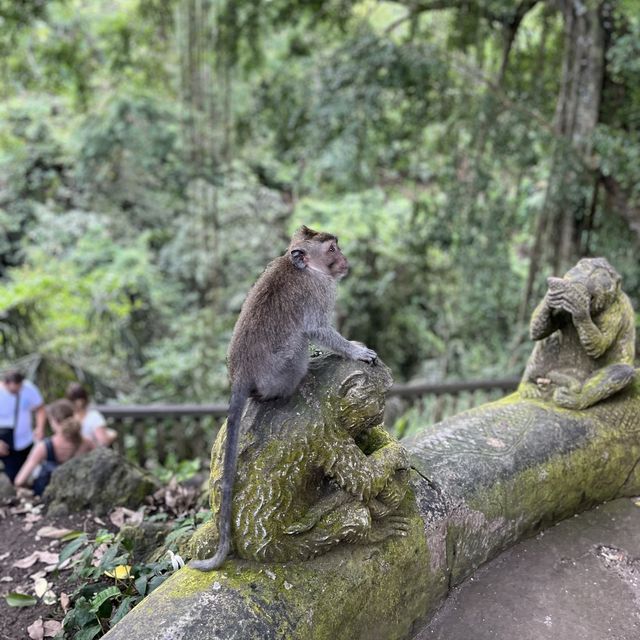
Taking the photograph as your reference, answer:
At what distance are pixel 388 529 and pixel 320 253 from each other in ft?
3.21

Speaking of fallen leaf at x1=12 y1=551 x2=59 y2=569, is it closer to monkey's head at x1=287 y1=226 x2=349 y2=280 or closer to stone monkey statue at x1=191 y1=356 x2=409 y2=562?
stone monkey statue at x1=191 y1=356 x2=409 y2=562

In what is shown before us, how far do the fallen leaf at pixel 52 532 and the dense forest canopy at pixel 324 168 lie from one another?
8.67 feet

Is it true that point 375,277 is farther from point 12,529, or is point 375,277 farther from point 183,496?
point 12,529

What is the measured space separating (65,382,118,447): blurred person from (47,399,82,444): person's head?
18cm

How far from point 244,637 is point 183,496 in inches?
70.7

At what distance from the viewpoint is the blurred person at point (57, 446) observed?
3723 millimetres

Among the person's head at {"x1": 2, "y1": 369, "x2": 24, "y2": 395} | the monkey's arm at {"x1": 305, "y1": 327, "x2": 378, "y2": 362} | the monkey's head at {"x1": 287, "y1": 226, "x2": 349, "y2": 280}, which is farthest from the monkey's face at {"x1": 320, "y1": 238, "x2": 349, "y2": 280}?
the person's head at {"x1": 2, "y1": 369, "x2": 24, "y2": 395}

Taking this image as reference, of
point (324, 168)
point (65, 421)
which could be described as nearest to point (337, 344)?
point (65, 421)

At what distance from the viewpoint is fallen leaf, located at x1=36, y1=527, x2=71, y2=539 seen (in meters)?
2.98

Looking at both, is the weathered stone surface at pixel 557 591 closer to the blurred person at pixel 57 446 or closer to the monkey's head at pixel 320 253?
the monkey's head at pixel 320 253

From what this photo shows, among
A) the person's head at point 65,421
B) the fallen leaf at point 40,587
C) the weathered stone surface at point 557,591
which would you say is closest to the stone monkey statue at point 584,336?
the weathered stone surface at point 557,591

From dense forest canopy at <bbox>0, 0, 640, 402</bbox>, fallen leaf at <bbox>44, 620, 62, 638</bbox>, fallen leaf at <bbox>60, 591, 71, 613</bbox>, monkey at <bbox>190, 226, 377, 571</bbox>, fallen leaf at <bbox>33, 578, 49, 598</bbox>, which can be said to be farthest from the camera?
dense forest canopy at <bbox>0, 0, 640, 402</bbox>

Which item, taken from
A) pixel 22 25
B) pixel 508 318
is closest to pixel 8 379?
pixel 22 25

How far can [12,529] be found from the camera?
10.2 feet
